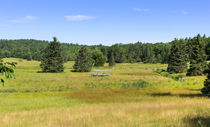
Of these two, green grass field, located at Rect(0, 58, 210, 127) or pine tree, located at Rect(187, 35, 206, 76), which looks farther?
pine tree, located at Rect(187, 35, 206, 76)

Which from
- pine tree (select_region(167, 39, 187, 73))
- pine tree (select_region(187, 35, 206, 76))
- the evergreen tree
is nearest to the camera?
pine tree (select_region(187, 35, 206, 76))

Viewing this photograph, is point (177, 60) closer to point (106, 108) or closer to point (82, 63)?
point (82, 63)

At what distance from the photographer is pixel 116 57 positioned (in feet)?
566

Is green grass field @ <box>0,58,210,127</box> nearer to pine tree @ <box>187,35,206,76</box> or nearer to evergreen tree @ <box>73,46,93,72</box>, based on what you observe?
pine tree @ <box>187,35,206,76</box>

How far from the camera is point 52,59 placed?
3238 inches

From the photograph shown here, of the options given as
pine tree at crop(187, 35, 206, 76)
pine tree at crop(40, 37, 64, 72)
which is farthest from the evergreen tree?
pine tree at crop(187, 35, 206, 76)

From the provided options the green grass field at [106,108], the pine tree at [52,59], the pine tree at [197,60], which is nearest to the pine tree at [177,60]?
the pine tree at [197,60]

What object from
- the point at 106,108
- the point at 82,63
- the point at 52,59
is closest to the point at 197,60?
the point at 82,63

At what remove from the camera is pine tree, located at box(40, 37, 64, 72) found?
3223 inches

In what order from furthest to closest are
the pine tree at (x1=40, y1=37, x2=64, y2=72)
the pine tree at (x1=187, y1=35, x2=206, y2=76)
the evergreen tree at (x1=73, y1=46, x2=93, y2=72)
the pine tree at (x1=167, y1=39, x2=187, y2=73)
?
the evergreen tree at (x1=73, y1=46, x2=93, y2=72) → the pine tree at (x1=40, y1=37, x2=64, y2=72) → the pine tree at (x1=167, y1=39, x2=187, y2=73) → the pine tree at (x1=187, y1=35, x2=206, y2=76)

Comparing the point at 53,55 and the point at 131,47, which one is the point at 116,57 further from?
the point at 53,55

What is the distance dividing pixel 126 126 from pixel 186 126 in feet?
5.96

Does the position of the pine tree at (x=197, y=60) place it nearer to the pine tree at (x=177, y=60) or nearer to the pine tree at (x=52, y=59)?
the pine tree at (x=177, y=60)

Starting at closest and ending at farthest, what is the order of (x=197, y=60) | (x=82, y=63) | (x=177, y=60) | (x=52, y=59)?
(x=197, y=60) → (x=177, y=60) → (x=52, y=59) → (x=82, y=63)
